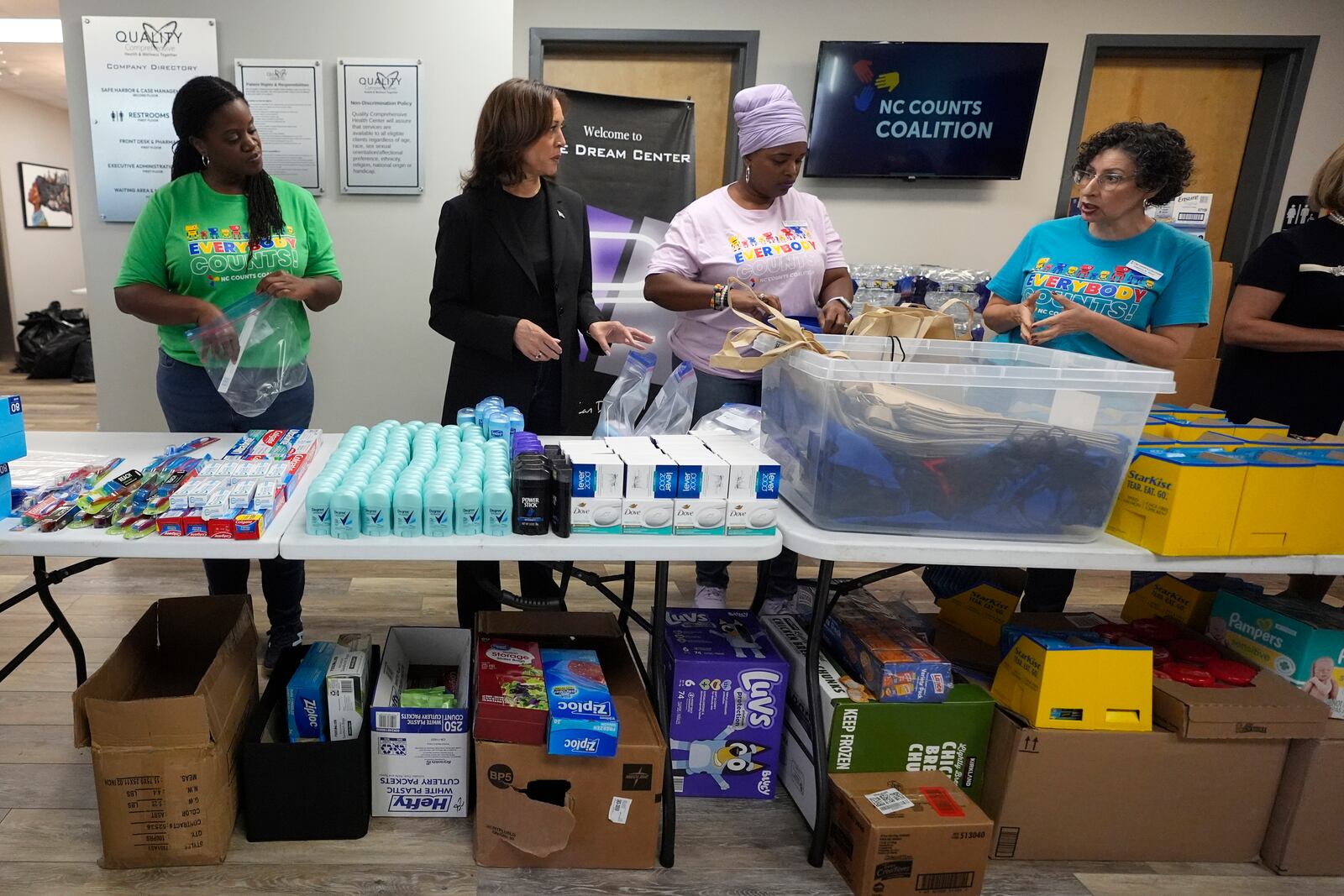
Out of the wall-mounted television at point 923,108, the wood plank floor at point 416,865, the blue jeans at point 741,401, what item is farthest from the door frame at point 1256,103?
the wood plank floor at point 416,865

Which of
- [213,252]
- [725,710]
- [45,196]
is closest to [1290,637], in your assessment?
[725,710]

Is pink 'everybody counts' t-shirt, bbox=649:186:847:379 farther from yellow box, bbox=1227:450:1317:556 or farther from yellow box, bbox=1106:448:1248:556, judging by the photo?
yellow box, bbox=1227:450:1317:556

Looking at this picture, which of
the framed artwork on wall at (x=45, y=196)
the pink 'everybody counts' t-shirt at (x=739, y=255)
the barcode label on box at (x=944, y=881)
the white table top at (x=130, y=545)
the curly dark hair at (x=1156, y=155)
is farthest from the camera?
the framed artwork on wall at (x=45, y=196)

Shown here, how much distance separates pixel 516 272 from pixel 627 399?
1.44 feet

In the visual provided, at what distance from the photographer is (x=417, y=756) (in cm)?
161

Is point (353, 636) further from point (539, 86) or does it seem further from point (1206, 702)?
point (1206, 702)

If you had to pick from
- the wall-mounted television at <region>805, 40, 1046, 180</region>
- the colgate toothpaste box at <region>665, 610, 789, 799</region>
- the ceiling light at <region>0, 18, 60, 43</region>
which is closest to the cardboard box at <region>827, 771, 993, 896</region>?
the colgate toothpaste box at <region>665, 610, 789, 799</region>

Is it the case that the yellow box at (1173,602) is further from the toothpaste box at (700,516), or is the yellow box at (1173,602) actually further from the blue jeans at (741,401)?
the toothpaste box at (700,516)

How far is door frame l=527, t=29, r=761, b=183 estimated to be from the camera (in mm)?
3580

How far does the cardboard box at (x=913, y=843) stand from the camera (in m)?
1.44

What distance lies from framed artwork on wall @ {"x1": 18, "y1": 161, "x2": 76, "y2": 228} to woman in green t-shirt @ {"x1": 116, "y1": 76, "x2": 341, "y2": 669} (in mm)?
8118

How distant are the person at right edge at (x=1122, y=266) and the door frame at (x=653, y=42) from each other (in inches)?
78.6

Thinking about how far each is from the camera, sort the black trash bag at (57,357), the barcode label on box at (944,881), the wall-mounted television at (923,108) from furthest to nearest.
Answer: the black trash bag at (57,357), the wall-mounted television at (923,108), the barcode label on box at (944,881)

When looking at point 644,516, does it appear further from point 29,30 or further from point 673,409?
point 29,30
